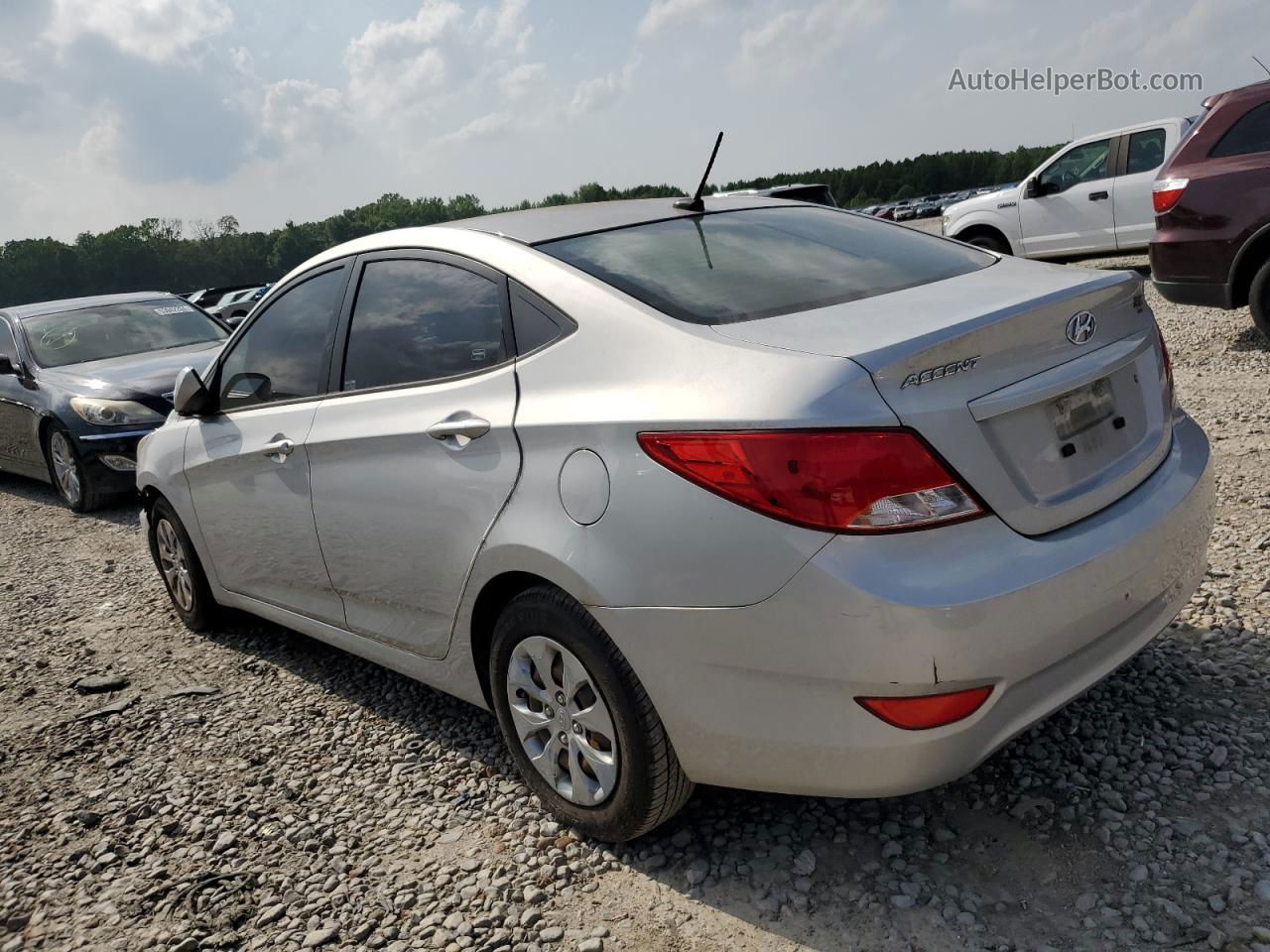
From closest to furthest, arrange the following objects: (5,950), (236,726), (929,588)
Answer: (929,588) < (5,950) < (236,726)

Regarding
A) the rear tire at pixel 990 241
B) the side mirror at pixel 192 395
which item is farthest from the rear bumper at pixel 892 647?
the rear tire at pixel 990 241

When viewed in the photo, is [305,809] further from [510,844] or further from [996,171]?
[996,171]

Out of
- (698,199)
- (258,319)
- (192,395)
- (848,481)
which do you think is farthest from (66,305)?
(848,481)

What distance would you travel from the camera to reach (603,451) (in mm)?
2412

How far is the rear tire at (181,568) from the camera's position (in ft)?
15.2

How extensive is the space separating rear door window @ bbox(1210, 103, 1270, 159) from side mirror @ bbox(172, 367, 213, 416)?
685 cm

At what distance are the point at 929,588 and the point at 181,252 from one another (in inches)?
5020

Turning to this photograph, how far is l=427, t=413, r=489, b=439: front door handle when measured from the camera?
277 cm

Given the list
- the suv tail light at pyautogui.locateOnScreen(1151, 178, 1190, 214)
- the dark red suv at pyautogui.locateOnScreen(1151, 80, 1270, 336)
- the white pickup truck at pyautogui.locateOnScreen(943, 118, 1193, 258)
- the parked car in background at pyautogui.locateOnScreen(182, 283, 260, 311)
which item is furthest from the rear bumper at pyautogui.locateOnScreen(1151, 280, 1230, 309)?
the parked car in background at pyautogui.locateOnScreen(182, 283, 260, 311)

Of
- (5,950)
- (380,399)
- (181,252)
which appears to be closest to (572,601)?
(380,399)

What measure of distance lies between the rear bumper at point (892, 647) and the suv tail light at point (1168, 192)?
6.03m

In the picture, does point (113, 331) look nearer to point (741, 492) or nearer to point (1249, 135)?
point (741, 492)

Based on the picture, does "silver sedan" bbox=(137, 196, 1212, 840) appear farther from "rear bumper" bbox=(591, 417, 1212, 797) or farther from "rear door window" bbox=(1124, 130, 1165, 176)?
"rear door window" bbox=(1124, 130, 1165, 176)

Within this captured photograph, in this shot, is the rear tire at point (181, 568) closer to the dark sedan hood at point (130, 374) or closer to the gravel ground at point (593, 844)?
the gravel ground at point (593, 844)
